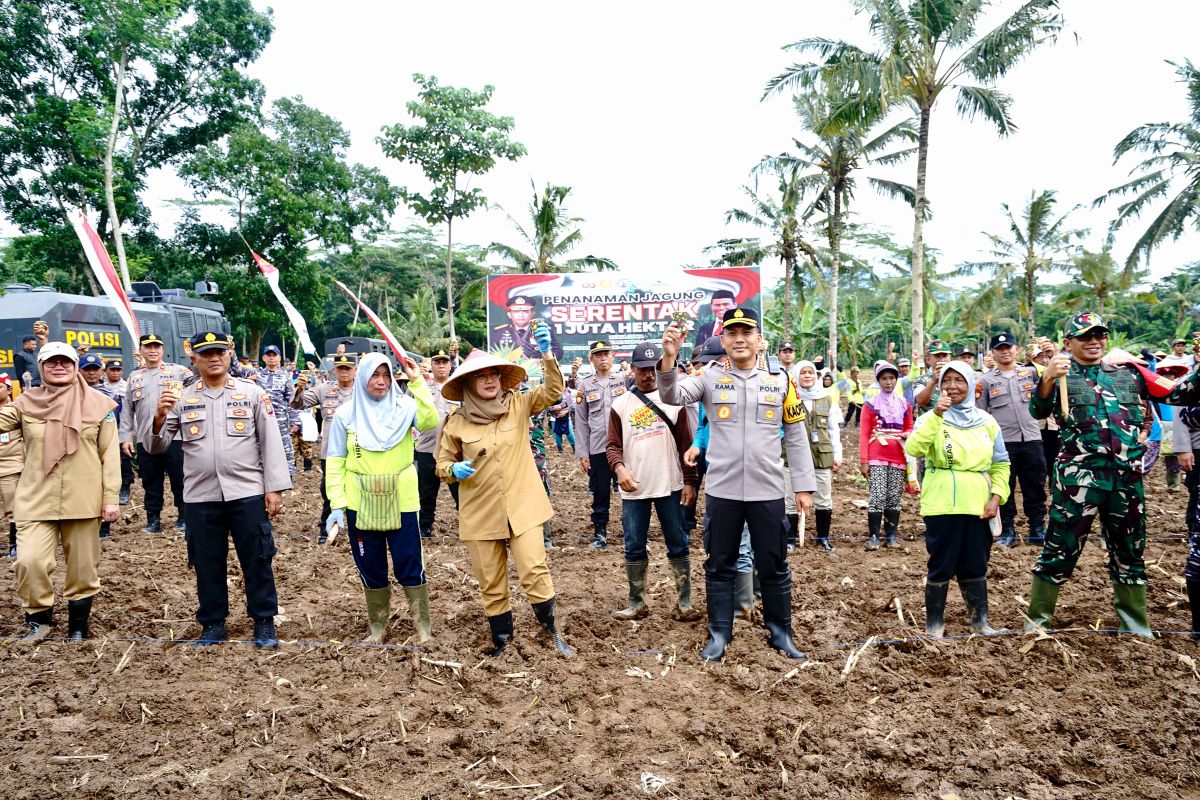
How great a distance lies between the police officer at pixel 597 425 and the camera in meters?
7.54

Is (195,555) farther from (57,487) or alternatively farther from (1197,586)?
(1197,586)

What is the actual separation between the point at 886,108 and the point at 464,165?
12901 mm

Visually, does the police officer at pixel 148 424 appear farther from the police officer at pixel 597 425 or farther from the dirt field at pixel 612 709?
the police officer at pixel 597 425

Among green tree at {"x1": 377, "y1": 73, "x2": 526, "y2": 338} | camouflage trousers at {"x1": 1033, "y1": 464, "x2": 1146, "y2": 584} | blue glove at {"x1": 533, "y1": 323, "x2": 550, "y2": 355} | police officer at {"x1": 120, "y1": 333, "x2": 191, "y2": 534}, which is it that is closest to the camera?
blue glove at {"x1": 533, "y1": 323, "x2": 550, "y2": 355}

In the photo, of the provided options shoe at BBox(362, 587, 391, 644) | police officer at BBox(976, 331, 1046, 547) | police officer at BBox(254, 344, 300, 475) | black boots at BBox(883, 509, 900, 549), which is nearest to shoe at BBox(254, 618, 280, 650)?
shoe at BBox(362, 587, 391, 644)

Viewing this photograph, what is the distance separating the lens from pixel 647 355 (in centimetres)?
509

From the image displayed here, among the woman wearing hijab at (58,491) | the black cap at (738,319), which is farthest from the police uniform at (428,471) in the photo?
the black cap at (738,319)

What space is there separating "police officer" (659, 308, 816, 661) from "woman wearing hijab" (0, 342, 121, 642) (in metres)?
3.75

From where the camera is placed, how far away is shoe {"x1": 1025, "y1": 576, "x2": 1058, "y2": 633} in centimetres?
464

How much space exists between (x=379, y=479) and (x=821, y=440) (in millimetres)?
4439

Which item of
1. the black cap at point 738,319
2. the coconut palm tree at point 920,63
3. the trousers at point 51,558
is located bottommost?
the trousers at point 51,558

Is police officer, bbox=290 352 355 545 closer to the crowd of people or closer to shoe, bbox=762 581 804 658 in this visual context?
the crowd of people

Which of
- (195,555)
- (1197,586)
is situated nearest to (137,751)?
(195,555)

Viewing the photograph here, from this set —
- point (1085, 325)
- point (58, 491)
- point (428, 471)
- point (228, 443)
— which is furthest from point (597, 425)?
point (58, 491)
